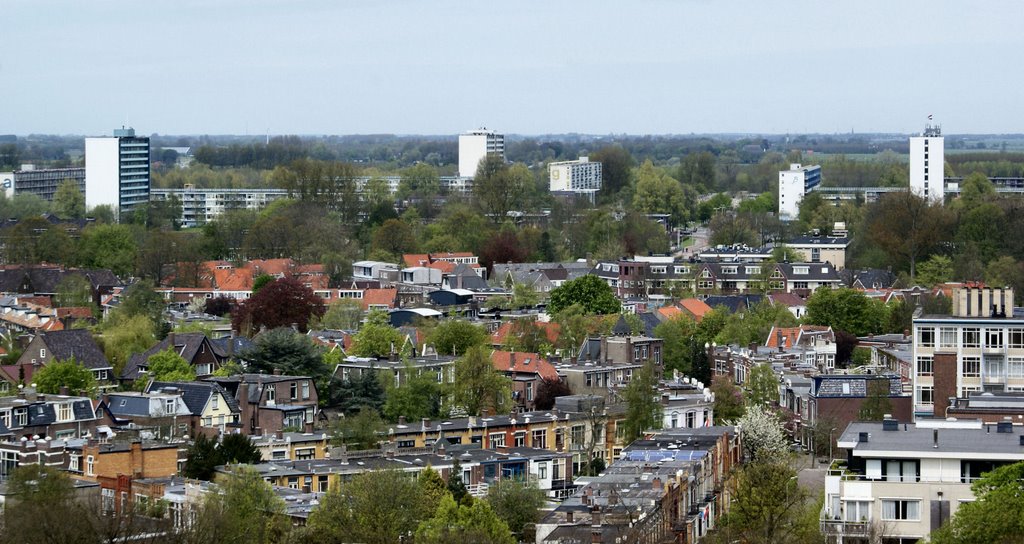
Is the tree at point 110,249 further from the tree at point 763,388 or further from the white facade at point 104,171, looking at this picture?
the tree at point 763,388

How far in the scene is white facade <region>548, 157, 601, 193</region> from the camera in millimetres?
147000

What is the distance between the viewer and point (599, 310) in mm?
63125

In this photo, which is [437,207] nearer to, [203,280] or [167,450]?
[203,280]

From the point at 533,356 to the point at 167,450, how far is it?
53.0 feet

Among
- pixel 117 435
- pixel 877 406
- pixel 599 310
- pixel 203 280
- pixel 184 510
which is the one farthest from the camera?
pixel 203 280

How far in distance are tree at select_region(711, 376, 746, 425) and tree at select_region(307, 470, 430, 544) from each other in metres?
15.7

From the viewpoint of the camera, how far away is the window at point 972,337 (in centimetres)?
3638

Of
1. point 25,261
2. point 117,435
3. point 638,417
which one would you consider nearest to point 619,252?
point 25,261

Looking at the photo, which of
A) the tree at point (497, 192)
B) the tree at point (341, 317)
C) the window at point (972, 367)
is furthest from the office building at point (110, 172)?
the window at point (972, 367)

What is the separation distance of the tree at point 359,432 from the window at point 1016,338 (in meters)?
12.0

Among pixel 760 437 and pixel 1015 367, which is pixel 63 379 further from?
pixel 1015 367

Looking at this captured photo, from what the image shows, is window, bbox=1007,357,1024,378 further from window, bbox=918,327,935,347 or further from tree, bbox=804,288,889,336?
tree, bbox=804,288,889,336

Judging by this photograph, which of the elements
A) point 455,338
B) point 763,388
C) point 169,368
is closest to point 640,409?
point 763,388

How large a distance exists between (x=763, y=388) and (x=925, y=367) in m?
7.69
